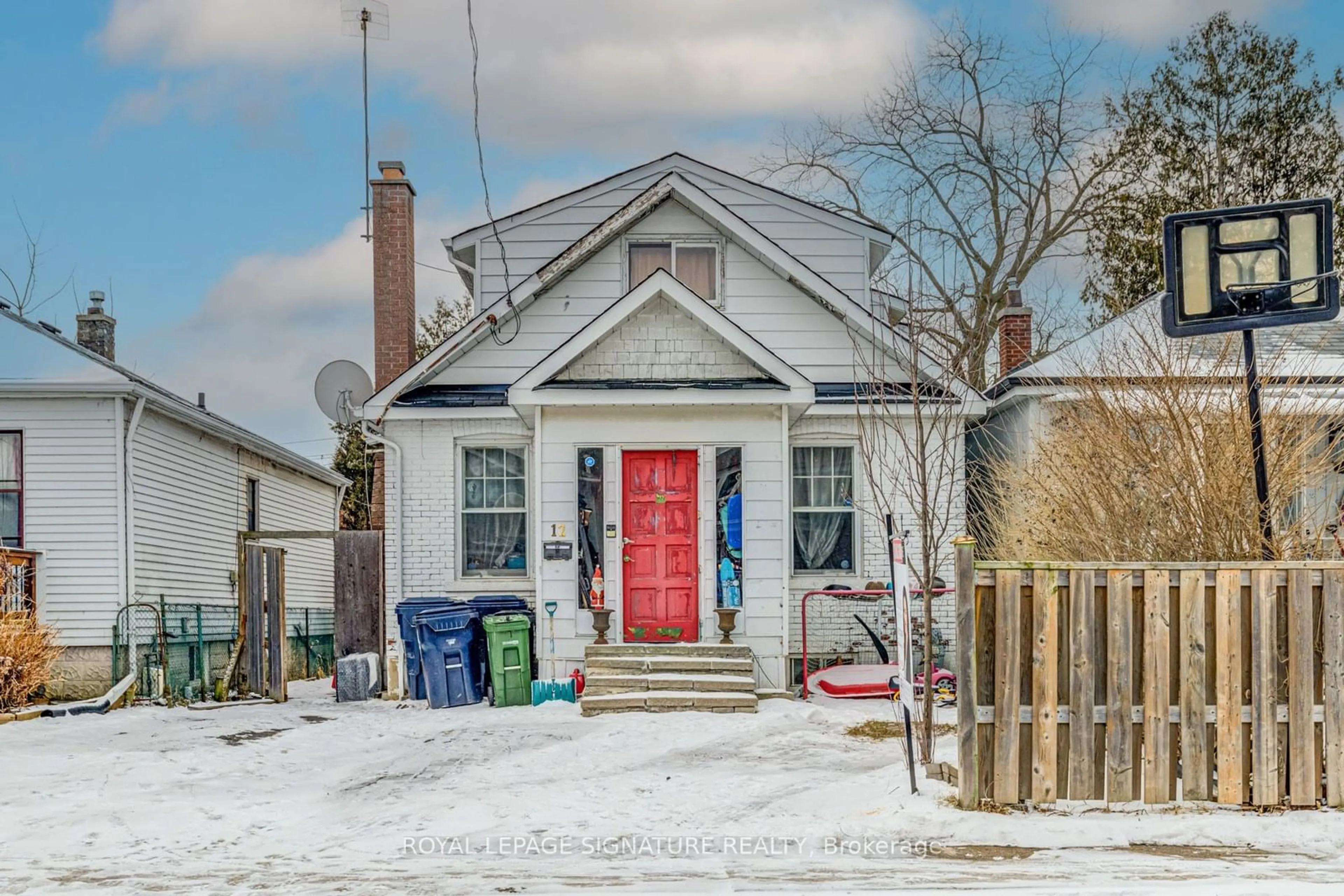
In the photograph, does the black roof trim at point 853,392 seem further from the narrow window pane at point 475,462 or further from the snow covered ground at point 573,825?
the snow covered ground at point 573,825

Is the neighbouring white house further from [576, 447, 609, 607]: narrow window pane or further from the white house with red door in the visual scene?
[576, 447, 609, 607]: narrow window pane

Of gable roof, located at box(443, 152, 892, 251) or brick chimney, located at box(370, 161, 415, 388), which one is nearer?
brick chimney, located at box(370, 161, 415, 388)

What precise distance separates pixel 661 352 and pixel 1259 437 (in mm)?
7367

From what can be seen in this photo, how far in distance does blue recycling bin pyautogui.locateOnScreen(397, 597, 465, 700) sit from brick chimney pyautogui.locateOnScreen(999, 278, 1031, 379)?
912 cm

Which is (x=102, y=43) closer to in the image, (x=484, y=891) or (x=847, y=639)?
(x=847, y=639)

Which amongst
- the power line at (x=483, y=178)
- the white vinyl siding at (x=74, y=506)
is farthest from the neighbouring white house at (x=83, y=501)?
the power line at (x=483, y=178)

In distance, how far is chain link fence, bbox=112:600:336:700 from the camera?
15.6m

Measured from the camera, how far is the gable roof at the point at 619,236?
52.1 feet

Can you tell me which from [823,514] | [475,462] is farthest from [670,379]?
[475,462]

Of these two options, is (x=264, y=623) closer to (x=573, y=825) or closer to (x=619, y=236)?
(x=619, y=236)

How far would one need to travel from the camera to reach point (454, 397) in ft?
52.1

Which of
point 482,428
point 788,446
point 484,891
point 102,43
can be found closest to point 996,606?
point 484,891

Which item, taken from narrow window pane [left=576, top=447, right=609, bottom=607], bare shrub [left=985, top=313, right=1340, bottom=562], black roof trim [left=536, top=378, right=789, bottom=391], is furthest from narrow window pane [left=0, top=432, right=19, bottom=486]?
bare shrub [left=985, top=313, right=1340, bottom=562]

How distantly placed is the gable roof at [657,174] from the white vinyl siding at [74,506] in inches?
217
